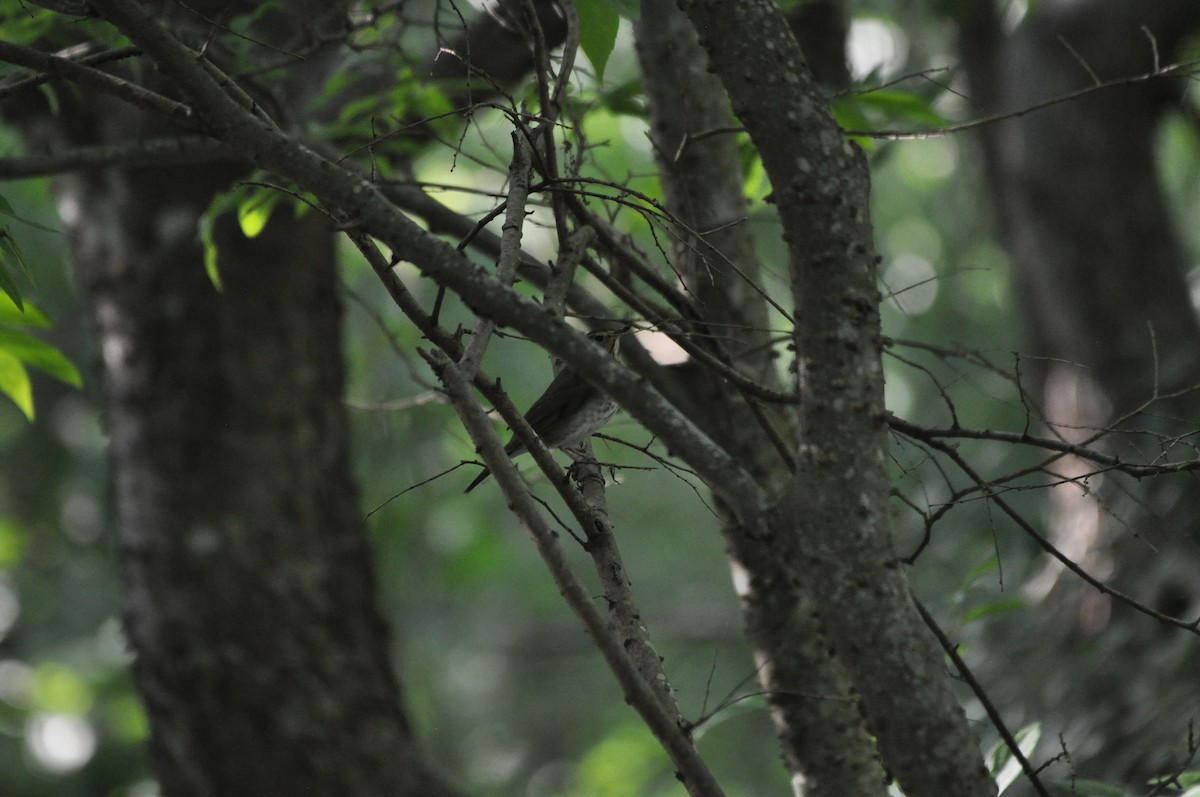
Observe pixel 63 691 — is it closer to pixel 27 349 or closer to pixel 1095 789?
pixel 27 349

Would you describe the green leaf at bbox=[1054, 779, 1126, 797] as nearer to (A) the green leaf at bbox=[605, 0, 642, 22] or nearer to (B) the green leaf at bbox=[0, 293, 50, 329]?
(A) the green leaf at bbox=[605, 0, 642, 22]

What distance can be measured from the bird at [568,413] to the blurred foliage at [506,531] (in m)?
0.35

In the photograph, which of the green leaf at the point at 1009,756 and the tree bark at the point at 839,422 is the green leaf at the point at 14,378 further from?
the green leaf at the point at 1009,756

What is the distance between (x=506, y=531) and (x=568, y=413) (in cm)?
782

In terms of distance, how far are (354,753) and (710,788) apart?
3004 millimetres

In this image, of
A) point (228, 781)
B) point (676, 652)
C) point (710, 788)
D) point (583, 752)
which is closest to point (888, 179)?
point (676, 652)

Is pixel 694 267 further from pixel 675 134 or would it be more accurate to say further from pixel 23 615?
pixel 23 615

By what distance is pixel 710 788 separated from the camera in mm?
1396

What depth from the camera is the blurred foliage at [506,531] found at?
3852 mm

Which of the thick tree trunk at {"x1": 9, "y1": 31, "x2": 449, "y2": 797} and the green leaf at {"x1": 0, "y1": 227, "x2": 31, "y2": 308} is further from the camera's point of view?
the thick tree trunk at {"x1": 9, "y1": 31, "x2": 449, "y2": 797}

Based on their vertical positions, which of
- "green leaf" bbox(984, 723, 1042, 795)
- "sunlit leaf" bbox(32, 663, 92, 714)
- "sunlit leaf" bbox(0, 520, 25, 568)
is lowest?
"green leaf" bbox(984, 723, 1042, 795)

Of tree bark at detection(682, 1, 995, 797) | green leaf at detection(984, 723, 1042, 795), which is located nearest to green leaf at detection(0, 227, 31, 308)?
tree bark at detection(682, 1, 995, 797)

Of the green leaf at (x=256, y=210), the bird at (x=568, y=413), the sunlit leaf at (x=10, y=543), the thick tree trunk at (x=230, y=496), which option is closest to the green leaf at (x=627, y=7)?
the green leaf at (x=256, y=210)

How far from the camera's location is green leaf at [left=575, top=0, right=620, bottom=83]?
1901 mm
